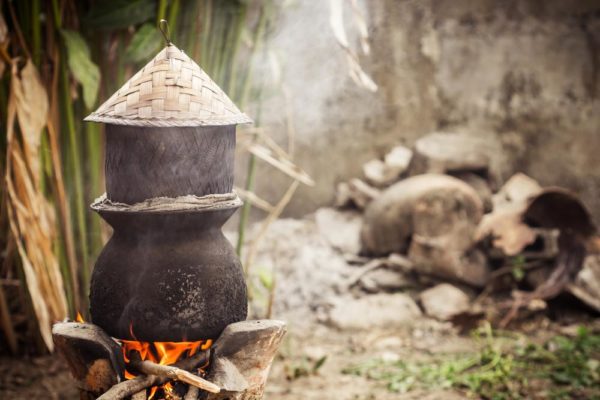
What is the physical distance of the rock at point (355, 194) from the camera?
17.2 feet

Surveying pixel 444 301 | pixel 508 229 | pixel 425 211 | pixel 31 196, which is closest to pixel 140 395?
pixel 31 196

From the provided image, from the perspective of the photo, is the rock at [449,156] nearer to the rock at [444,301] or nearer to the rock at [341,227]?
the rock at [341,227]

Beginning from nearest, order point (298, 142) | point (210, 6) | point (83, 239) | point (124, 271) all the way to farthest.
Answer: point (124, 271), point (210, 6), point (83, 239), point (298, 142)

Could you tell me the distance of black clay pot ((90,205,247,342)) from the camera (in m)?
2.04

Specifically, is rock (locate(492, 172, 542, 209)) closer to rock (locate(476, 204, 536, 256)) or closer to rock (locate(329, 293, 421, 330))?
rock (locate(476, 204, 536, 256))

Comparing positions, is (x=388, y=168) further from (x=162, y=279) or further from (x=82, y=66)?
(x=162, y=279)

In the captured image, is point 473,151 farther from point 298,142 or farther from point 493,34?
point 298,142

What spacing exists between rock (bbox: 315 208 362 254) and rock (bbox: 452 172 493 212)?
2.80 ft

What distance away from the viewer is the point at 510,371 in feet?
11.5

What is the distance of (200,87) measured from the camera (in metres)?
2.12

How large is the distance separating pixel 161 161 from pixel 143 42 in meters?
1.12

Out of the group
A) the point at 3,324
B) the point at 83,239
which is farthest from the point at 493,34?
the point at 3,324

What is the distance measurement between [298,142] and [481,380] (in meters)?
2.67

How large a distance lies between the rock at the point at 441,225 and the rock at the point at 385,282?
0.46 ft
